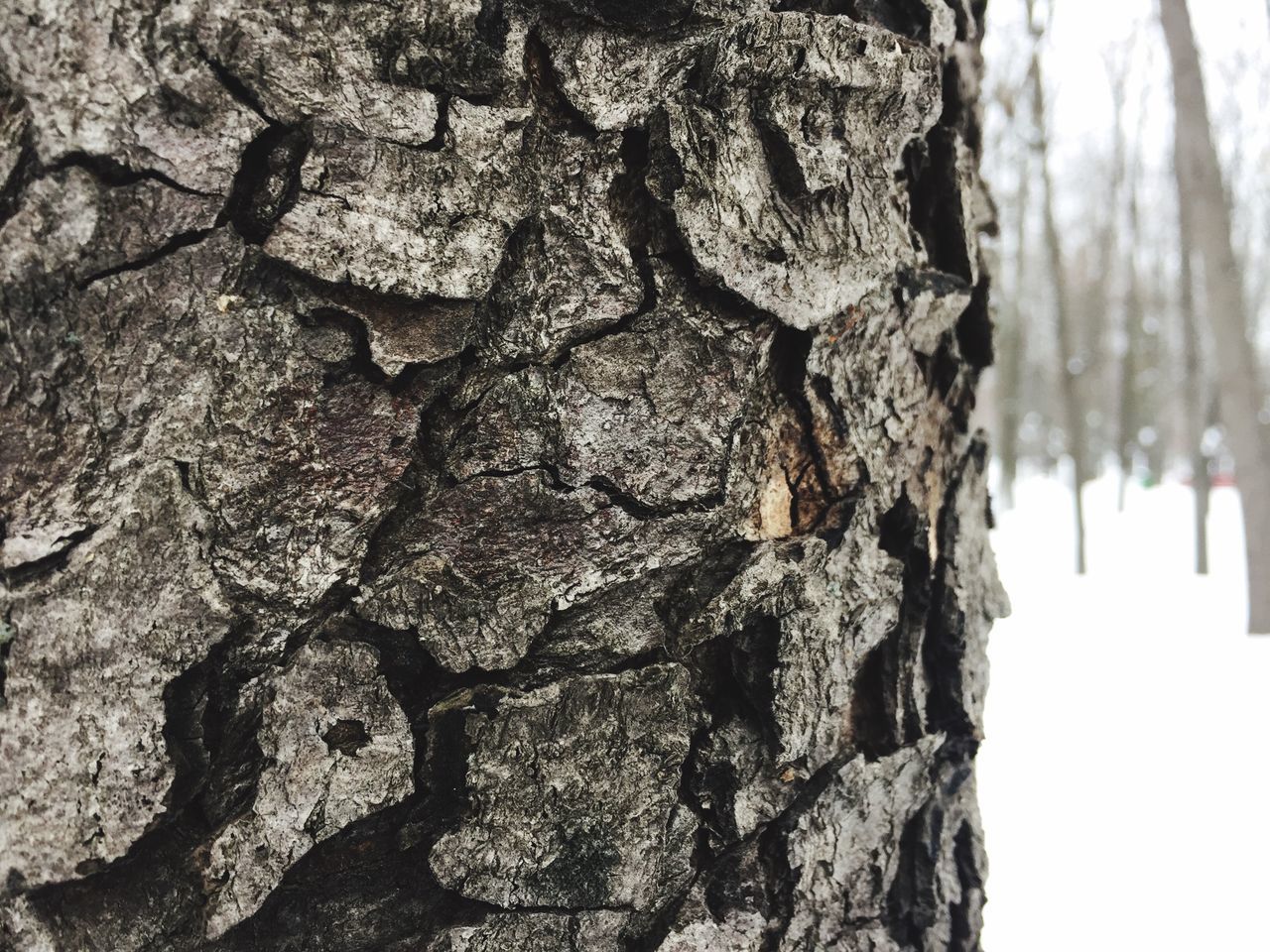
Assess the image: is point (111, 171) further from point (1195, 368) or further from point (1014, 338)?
point (1014, 338)

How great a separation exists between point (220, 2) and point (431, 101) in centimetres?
17

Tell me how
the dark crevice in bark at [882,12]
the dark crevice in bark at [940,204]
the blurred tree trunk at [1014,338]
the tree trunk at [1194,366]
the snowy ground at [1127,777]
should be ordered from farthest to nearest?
the blurred tree trunk at [1014,338] → the tree trunk at [1194,366] → the snowy ground at [1127,777] → the dark crevice in bark at [940,204] → the dark crevice in bark at [882,12]

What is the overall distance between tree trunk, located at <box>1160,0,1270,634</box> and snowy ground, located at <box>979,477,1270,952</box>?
0.77m

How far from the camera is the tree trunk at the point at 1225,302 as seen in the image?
6609 mm

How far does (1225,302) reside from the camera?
6.69m

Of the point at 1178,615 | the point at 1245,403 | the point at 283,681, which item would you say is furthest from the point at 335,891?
the point at 1178,615

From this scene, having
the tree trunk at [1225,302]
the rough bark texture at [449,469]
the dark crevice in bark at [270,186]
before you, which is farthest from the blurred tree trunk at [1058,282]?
the dark crevice in bark at [270,186]

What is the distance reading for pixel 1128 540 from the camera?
1496cm

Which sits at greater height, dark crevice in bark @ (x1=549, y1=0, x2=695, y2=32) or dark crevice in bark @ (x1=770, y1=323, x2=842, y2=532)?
dark crevice in bark @ (x1=549, y1=0, x2=695, y2=32)

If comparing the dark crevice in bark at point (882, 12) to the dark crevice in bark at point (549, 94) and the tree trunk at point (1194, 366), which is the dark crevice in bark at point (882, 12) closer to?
the dark crevice in bark at point (549, 94)

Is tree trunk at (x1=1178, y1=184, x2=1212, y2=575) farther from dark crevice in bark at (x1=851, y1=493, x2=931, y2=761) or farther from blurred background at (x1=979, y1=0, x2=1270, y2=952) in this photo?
dark crevice in bark at (x1=851, y1=493, x2=931, y2=761)

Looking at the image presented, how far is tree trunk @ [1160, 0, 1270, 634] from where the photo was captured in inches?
260

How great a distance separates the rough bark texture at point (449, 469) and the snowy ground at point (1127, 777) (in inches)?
73.3

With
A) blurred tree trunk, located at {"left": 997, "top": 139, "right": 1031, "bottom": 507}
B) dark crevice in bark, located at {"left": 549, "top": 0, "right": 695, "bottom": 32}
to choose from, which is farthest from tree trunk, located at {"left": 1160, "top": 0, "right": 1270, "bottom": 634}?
blurred tree trunk, located at {"left": 997, "top": 139, "right": 1031, "bottom": 507}
